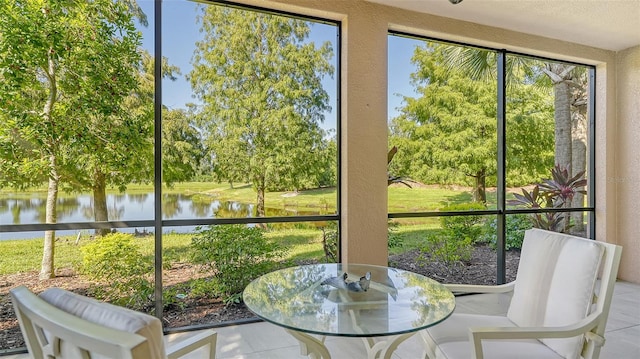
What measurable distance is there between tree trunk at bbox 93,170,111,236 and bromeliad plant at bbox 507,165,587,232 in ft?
14.0

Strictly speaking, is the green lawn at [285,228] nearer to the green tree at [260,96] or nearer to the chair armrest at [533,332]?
the green tree at [260,96]

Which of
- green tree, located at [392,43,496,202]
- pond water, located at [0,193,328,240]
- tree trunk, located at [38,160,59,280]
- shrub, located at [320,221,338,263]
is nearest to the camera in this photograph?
pond water, located at [0,193,328,240]

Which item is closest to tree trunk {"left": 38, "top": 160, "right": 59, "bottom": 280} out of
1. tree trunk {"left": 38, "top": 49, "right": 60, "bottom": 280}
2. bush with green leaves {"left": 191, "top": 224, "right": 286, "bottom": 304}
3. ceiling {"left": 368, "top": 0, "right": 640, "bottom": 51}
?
tree trunk {"left": 38, "top": 49, "right": 60, "bottom": 280}

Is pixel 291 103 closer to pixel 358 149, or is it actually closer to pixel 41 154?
pixel 358 149

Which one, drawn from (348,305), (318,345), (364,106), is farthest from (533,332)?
(364,106)

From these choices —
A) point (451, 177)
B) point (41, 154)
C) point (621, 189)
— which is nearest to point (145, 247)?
point (41, 154)

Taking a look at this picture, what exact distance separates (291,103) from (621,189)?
165 inches

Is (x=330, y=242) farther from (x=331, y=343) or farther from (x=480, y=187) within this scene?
(x=480, y=187)

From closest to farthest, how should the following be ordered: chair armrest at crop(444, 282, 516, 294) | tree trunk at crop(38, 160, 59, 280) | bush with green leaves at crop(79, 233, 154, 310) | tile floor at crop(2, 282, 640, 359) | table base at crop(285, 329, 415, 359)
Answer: table base at crop(285, 329, 415, 359) < chair armrest at crop(444, 282, 516, 294) < tile floor at crop(2, 282, 640, 359) < tree trunk at crop(38, 160, 59, 280) < bush with green leaves at crop(79, 233, 154, 310)

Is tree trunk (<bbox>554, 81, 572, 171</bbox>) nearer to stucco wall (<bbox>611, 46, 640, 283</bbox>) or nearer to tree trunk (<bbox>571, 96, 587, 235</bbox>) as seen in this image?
tree trunk (<bbox>571, 96, 587, 235</bbox>)

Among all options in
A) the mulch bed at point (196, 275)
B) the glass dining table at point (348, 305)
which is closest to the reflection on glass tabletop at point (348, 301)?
the glass dining table at point (348, 305)

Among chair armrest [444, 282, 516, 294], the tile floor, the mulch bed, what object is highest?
chair armrest [444, 282, 516, 294]

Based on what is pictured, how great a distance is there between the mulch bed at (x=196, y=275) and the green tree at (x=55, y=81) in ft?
0.53

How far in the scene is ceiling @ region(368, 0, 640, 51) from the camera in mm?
3373
